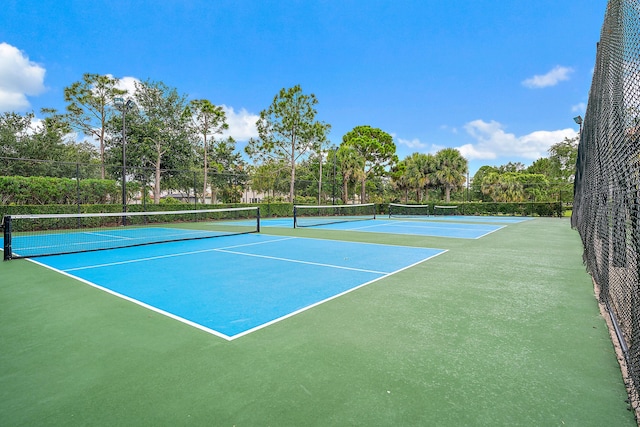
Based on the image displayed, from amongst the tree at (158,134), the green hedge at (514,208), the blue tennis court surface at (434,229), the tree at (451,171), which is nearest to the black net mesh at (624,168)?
the blue tennis court surface at (434,229)

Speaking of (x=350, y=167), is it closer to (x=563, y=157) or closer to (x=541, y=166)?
(x=563, y=157)

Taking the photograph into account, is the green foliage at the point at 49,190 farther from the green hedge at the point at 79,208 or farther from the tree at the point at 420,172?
the tree at the point at 420,172

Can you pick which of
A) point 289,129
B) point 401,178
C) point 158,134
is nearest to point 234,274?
point 158,134

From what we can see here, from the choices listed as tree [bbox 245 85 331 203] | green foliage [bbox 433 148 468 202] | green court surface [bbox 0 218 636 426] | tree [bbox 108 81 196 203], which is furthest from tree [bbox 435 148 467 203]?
green court surface [bbox 0 218 636 426]

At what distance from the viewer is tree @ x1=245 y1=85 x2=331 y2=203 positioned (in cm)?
3052

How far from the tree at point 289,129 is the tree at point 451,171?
13.1 metres

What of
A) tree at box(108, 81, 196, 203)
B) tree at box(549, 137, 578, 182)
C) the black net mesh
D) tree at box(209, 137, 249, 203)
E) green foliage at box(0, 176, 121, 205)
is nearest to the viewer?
the black net mesh

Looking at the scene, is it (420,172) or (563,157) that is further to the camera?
(563,157)

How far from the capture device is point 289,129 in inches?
1214

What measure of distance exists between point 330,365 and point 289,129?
29.7m

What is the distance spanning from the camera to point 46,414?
6.66ft

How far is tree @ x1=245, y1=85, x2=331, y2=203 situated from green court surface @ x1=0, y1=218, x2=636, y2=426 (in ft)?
87.0

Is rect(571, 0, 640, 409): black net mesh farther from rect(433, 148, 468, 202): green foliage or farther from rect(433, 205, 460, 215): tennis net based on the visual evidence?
rect(433, 148, 468, 202): green foliage

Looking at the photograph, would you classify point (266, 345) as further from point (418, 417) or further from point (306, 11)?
point (306, 11)
